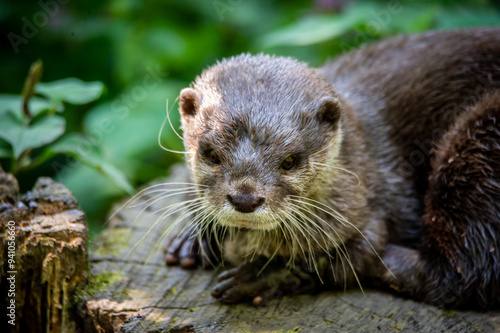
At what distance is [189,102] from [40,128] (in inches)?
32.8

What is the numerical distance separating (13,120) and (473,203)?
223cm

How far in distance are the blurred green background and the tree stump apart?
1.34m

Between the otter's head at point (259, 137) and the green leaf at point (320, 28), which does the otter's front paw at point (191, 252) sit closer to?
the otter's head at point (259, 137)

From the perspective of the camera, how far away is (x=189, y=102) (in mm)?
2256

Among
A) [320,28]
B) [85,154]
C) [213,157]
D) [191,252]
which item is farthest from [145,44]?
[213,157]

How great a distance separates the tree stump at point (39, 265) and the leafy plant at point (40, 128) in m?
0.39

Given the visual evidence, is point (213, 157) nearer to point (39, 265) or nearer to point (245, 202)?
point (245, 202)

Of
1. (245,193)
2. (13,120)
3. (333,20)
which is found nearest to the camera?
(245,193)

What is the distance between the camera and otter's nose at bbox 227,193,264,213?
6.15 ft

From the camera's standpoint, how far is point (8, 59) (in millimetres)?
4375

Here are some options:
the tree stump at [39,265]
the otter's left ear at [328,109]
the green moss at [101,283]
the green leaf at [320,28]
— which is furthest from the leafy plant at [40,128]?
the green leaf at [320,28]

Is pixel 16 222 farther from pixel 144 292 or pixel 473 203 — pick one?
pixel 473 203

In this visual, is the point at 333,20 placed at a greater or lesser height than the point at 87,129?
greater

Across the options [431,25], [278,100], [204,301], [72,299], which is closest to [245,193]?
[278,100]
